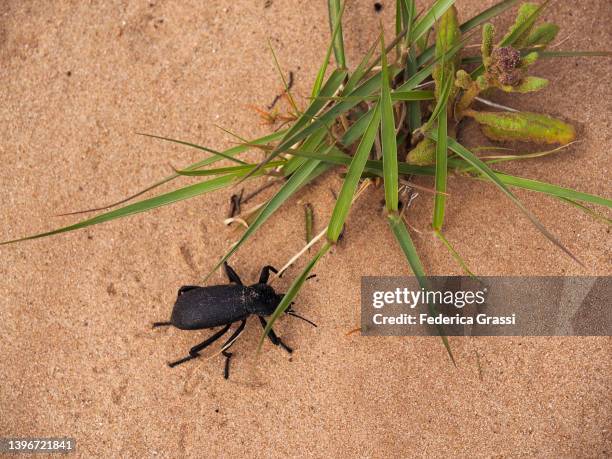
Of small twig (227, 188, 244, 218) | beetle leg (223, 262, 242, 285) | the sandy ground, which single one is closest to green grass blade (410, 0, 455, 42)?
the sandy ground

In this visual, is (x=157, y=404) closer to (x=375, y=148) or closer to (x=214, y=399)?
(x=214, y=399)

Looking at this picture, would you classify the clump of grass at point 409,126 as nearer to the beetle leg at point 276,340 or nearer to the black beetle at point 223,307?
the black beetle at point 223,307

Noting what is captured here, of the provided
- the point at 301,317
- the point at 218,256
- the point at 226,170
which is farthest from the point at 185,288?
the point at 226,170

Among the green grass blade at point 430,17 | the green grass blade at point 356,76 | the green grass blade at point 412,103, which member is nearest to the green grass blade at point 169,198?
the green grass blade at point 356,76

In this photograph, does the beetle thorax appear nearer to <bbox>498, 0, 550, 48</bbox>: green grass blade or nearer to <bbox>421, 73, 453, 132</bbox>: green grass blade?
<bbox>421, 73, 453, 132</bbox>: green grass blade

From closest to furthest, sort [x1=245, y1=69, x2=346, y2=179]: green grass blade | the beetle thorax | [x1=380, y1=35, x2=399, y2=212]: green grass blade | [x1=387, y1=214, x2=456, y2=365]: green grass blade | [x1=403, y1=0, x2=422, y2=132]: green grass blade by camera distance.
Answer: [x1=245, y1=69, x2=346, y2=179]: green grass blade, [x1=380, y1=35, x2=399, y2=212]: green grass blade, [x1=387, y1=214, x2=456, y2=365]: green grass blade, [x1=403, y1=0, x2=422, y2=132]: green grass blade, the beetle thorax

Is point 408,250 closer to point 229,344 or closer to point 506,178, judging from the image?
point 506,178

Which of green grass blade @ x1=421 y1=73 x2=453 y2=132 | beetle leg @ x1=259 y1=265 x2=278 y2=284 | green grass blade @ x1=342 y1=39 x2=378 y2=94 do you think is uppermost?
green grass blade @ x1=342 y1=39 x2=378 y2=94
